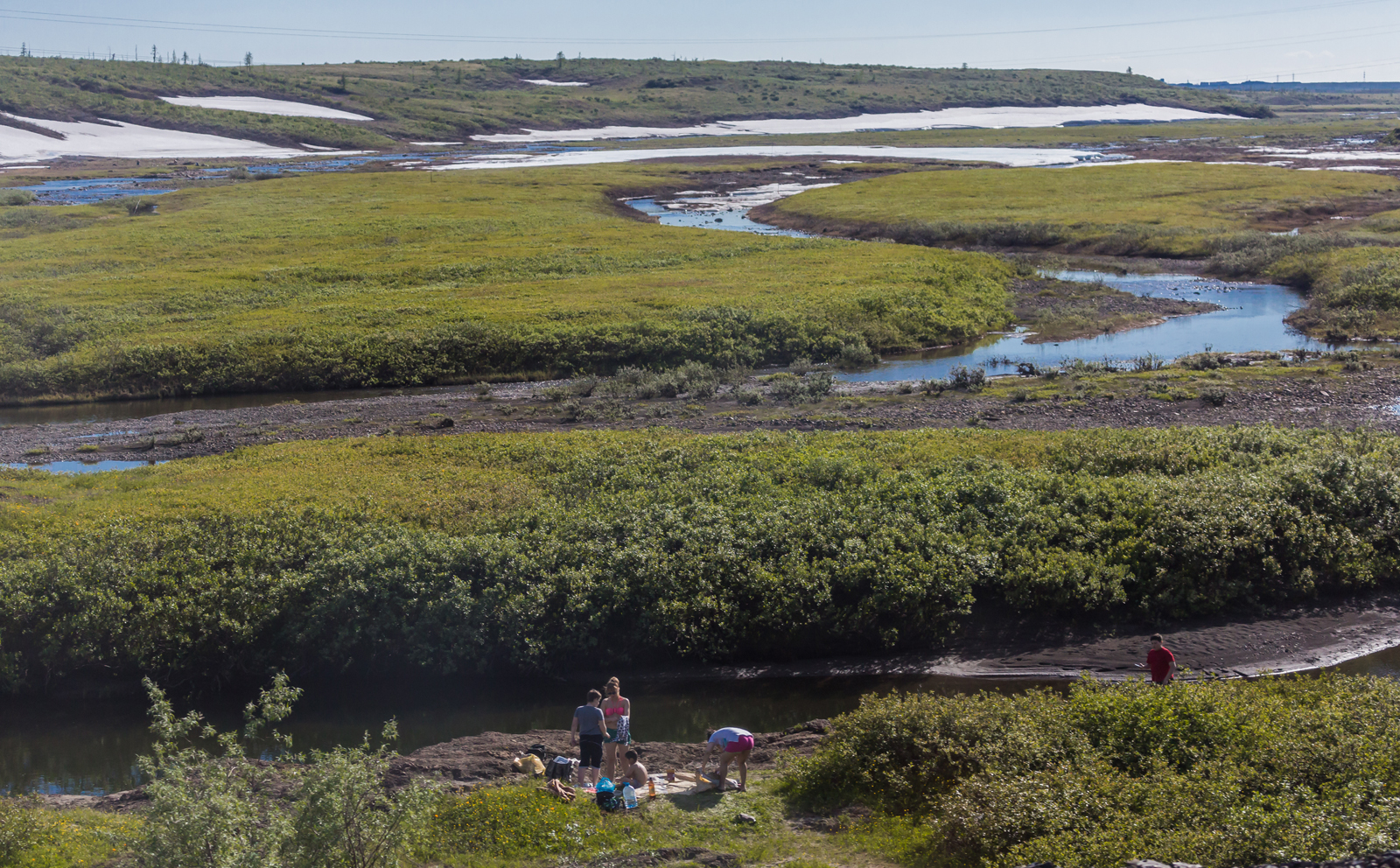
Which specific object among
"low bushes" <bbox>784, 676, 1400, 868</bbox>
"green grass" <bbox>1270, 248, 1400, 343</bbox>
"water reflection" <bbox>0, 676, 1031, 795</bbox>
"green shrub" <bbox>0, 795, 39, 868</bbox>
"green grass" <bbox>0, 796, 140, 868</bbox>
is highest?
"green grass" <bbox>1270, 248, 1400, 343</bbox>

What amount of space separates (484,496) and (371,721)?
844 centimetres

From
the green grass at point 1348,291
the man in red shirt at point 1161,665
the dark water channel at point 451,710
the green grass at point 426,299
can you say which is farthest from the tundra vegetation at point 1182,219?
the dark water channel at point 451,710

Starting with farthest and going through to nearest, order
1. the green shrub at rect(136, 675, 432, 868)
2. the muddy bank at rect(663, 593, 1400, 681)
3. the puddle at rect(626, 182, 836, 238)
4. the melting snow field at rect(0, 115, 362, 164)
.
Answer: the melting snow field at rect(0, 115, 362, 164), the puddle at rect(626, 182, 836, 238), the muddy bank at rect(663, 593, 1400, 681), the green shrub at rect(136, 675, 432, 868)

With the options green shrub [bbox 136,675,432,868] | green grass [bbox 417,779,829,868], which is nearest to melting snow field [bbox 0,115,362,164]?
green grass [bbox 417,779,829,868]

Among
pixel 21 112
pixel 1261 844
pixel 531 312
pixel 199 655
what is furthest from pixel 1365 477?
pixel 21 112

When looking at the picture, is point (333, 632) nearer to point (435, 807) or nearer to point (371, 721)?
point (371, 721)

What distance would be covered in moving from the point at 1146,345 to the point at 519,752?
43.3 m

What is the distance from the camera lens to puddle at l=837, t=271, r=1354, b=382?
160 ft

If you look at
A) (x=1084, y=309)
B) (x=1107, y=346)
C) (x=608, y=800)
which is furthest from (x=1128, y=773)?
(x=1084, y=309)

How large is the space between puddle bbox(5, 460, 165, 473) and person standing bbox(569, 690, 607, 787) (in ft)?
83.4

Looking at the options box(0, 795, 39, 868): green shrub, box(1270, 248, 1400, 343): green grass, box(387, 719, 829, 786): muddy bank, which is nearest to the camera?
box(0, 795, 39, 868): green shrub

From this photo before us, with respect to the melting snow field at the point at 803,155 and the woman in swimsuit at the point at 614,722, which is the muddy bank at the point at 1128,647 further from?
the melting snow field at the point at 803,155

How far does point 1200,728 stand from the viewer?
49.9 ft

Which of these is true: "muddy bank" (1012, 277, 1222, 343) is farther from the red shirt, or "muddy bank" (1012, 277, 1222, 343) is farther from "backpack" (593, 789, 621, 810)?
"backpack" (593, 789, 621, 810)
